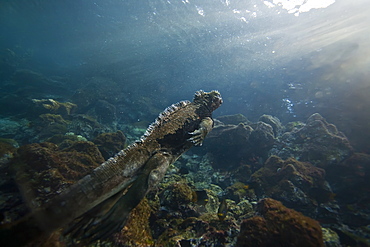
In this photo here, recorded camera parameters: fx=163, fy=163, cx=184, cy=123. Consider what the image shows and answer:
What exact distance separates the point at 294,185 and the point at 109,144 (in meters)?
7.71

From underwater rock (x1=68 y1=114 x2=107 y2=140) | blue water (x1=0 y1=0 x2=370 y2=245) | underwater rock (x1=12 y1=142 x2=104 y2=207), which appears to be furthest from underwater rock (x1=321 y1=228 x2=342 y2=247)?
underwater rock (x1=68 y1=114 x2=107 y2=140)

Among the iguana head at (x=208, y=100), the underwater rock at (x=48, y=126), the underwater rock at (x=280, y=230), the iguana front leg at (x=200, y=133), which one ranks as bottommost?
the underwater rock at (x=280, y=230)

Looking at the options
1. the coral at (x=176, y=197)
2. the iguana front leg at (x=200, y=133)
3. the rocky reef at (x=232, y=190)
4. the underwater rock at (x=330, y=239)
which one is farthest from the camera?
the coral at (x=176, y=197)

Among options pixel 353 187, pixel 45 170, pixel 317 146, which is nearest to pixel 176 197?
pixel 45 170

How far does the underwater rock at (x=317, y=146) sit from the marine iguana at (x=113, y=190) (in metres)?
6.94

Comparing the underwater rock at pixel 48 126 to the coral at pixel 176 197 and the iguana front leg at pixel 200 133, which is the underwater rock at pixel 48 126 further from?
the iguana front leg at pixel 200 133

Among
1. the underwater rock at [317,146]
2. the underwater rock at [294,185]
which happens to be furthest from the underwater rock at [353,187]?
the underwater rock at [294,185]

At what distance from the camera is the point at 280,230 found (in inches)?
109

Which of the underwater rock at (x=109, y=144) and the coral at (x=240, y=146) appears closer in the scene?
the underwater rock at (x=109, y=144)

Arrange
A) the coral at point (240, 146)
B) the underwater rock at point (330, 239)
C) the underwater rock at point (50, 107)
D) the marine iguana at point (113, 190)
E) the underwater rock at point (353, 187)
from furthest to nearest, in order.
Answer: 1. the underwater rock at point (50, 107)
2. the coral at point (240, 146)
3. the underwater rock at point (353, 187)
4. the underwater rock at point (330, 239)
5. the marine iguana at point (113, 190)

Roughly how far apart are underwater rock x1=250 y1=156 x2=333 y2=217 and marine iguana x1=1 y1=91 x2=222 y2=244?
382cm

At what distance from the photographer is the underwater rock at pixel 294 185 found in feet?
16.6

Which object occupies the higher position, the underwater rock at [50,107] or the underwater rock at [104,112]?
the underwater rock at [50,107]

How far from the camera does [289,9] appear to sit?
18.7 meters
